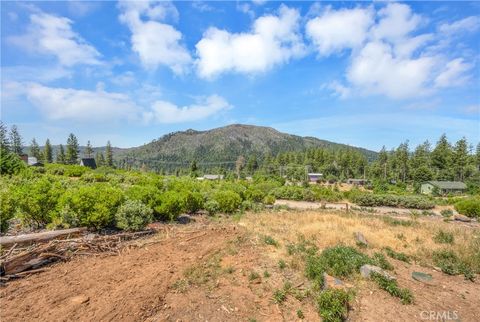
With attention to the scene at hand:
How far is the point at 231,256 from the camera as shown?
27.3ft

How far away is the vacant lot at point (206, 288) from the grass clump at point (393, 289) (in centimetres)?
14

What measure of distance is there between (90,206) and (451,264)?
11.7 metres

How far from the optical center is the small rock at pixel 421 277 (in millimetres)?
7508

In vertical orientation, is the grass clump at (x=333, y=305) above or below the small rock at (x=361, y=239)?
above

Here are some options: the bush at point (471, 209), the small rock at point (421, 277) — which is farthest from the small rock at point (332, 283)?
the bush at point (471, 209)

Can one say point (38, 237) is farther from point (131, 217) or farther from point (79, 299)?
point (79, 299)

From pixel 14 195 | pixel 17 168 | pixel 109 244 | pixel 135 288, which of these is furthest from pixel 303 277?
pixel 17 168

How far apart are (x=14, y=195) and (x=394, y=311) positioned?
10919 millimetres

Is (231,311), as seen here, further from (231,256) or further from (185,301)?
(231,256)

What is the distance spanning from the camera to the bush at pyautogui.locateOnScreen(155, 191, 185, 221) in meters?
12.1

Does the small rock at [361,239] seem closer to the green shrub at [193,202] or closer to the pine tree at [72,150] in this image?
the green shrub at [193,202]

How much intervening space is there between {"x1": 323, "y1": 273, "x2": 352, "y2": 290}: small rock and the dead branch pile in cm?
561

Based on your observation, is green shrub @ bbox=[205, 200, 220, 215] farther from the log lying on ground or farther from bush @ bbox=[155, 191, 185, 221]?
the log lying on ground

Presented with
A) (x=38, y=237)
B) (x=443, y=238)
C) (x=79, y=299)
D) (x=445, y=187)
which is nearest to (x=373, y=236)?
(x=443, y=238)
